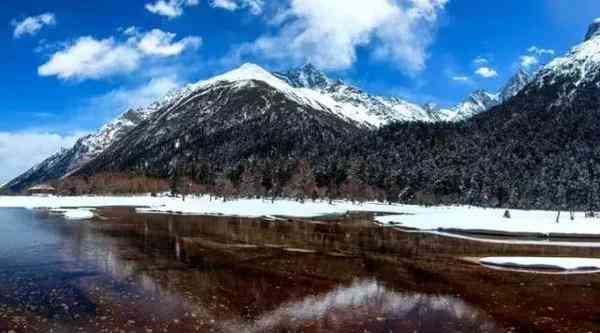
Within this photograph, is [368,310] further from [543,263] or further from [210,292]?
[543,263]

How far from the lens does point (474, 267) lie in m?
46.2

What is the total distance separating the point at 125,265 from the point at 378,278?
21.5m

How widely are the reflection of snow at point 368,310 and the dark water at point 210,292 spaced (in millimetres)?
62

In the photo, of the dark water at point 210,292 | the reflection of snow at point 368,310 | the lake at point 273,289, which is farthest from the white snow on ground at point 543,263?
the reflection of snow at point 368,310

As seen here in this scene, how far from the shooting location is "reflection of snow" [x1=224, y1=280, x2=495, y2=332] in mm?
26781

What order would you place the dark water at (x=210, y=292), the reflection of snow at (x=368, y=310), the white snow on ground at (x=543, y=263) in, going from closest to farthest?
1. the dark water at (x=210, y=292)
2. the reflection of snow at (x=368, y=310)
3. the white snow on ground at (x=543, y=263)

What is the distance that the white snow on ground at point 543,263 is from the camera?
47.3 meters

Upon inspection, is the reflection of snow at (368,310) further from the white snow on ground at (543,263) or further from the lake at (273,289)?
the white snow on ground at (543,263)

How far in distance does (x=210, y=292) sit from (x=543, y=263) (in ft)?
109

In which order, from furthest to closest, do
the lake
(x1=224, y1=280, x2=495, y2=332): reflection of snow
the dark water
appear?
(x1=224, y1=280, x2=495, y2=332): reflection of snow, the lake, the dark water

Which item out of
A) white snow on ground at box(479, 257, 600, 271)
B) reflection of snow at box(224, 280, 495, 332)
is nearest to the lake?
reflection of snow at box(224, 280, 495, 332)

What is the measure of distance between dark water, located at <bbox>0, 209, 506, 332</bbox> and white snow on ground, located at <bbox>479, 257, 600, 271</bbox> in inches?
511

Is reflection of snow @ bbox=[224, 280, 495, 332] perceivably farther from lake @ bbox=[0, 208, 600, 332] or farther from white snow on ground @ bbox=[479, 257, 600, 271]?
white snow on ground @ bbox=[479, 257, 600, 271]

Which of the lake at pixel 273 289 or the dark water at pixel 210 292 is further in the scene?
the lake at pixel 273 289
